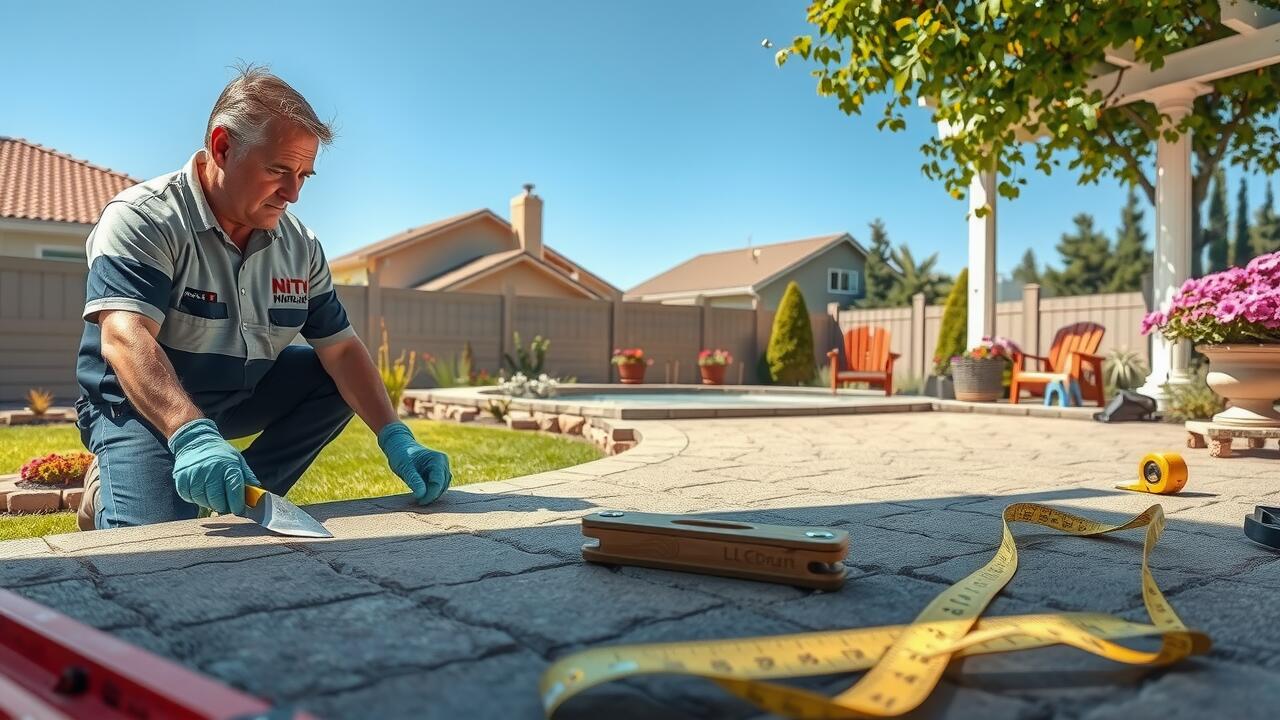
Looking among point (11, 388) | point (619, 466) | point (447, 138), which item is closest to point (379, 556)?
point (619, 466)

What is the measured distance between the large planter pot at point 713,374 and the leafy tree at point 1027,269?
34.6m

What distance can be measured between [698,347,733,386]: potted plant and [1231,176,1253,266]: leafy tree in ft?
73.1

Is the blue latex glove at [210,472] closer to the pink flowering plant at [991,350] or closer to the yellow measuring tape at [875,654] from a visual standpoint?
the yellow measuring tape at [875,654]

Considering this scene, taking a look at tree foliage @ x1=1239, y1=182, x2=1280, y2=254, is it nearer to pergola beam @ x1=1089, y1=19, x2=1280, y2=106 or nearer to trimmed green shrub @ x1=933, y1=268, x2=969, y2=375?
trimmed green shrub @ x1=933, y1=268, x2=969, y2=375

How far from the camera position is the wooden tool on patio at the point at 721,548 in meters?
1.56

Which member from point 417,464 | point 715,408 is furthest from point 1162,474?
point 715,408

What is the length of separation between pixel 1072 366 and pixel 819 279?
19020mm

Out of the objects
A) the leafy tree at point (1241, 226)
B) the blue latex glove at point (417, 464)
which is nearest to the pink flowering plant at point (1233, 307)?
the blue latex glove at point (417, 464)

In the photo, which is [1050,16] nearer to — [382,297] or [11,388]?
[382,297]

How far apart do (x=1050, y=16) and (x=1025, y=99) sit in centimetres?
55

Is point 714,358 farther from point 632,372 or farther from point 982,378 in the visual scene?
point 982,378

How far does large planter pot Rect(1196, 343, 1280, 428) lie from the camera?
171 inches

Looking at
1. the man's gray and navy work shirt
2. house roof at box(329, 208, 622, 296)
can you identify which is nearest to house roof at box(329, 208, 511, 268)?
house roof at box(329, 208, 622, 296)

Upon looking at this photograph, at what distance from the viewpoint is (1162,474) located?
2.93 m
